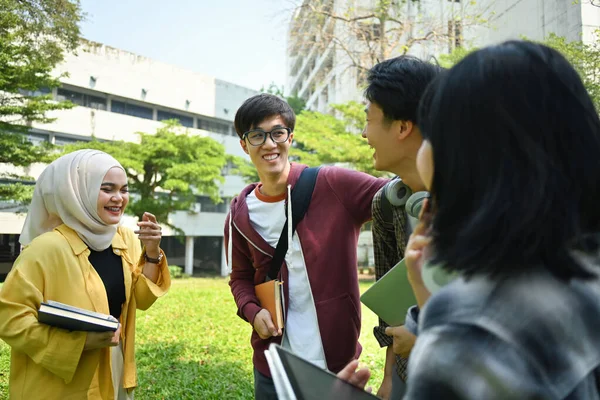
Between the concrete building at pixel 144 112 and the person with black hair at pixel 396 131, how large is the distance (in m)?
17.3

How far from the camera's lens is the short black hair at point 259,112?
242 centimetres

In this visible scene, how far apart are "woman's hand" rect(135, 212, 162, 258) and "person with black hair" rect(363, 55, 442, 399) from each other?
127cm

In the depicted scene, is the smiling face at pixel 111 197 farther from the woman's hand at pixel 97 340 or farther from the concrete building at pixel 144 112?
the concrete building at pixel 144 112

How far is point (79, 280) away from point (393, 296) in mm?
1503

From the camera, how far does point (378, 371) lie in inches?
200

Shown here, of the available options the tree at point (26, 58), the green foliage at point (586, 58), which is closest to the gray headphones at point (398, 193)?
the green foliage at point (586, 58)

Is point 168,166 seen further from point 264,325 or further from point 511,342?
point 511,342

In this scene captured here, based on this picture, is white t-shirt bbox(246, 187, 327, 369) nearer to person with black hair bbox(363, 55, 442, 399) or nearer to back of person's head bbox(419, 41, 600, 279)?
person with black hair bbox(363, 55, 442, 399)

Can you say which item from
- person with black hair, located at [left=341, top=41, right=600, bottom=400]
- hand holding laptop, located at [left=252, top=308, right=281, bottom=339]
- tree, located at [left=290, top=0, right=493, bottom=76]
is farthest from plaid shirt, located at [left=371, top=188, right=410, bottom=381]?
tree, located at [left=290, top=0, right=493, bottom=76]

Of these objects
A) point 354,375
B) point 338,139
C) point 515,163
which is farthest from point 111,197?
point 338,139

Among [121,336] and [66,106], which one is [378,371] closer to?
[121,336]

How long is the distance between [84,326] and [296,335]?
91 cm

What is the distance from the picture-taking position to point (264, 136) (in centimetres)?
241

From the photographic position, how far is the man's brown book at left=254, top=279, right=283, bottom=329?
83.6 inches
